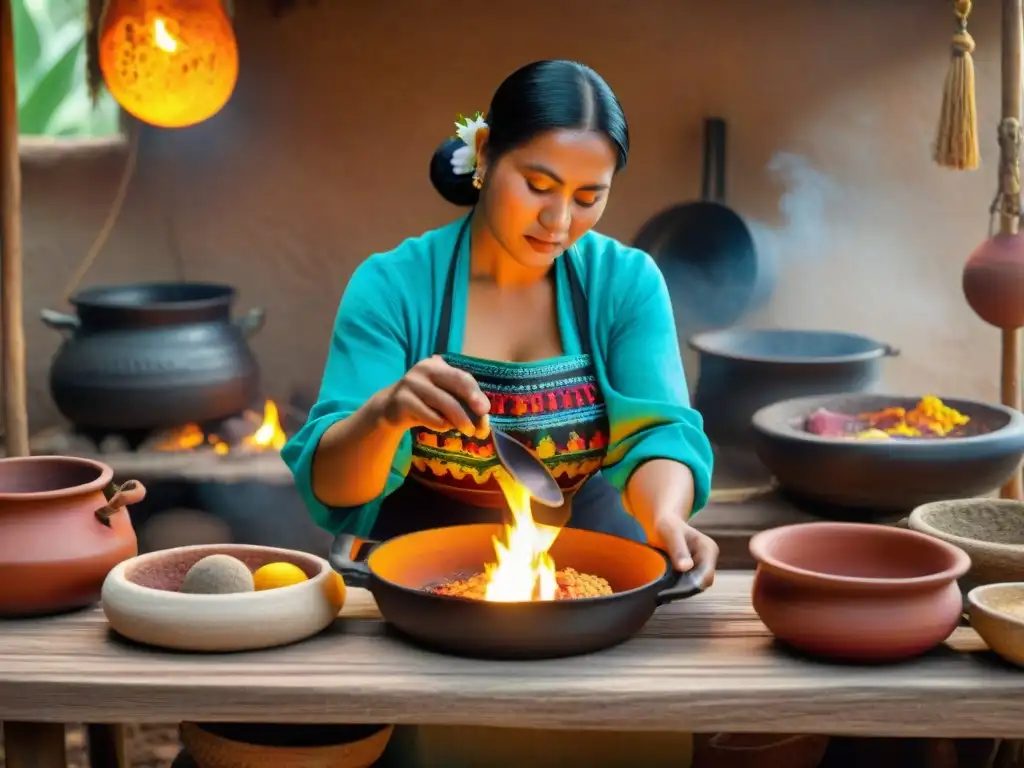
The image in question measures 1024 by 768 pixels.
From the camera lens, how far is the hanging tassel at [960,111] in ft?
10.9

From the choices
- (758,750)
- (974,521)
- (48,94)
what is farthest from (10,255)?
(974,521)

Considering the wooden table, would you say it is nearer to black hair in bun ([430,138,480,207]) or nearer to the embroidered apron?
the embroidered apron

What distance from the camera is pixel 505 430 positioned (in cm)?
225

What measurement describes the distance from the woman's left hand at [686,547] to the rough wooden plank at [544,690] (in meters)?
0.12

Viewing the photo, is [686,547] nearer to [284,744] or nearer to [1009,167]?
[284,744]

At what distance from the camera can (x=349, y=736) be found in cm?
184

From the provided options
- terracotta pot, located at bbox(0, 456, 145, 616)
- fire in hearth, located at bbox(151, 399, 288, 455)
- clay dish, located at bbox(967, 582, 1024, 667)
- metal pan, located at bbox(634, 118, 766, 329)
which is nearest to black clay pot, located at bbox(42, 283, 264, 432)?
fire in hearth, located at bbox(151, 399, 288, 455)

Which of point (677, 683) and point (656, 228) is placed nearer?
point (677, 683)

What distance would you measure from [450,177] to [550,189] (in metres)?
0.35

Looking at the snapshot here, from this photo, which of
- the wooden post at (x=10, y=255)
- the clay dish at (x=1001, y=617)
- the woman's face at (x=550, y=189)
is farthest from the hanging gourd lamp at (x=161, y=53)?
the clay dish at (x=1001, y=617)

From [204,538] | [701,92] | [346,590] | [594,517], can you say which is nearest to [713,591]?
[594,517]

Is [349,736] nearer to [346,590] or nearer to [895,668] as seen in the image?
[346,590]

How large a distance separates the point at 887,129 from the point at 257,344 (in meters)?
2.28

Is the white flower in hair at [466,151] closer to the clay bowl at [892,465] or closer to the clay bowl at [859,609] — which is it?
the clay bowl at [859,609]
